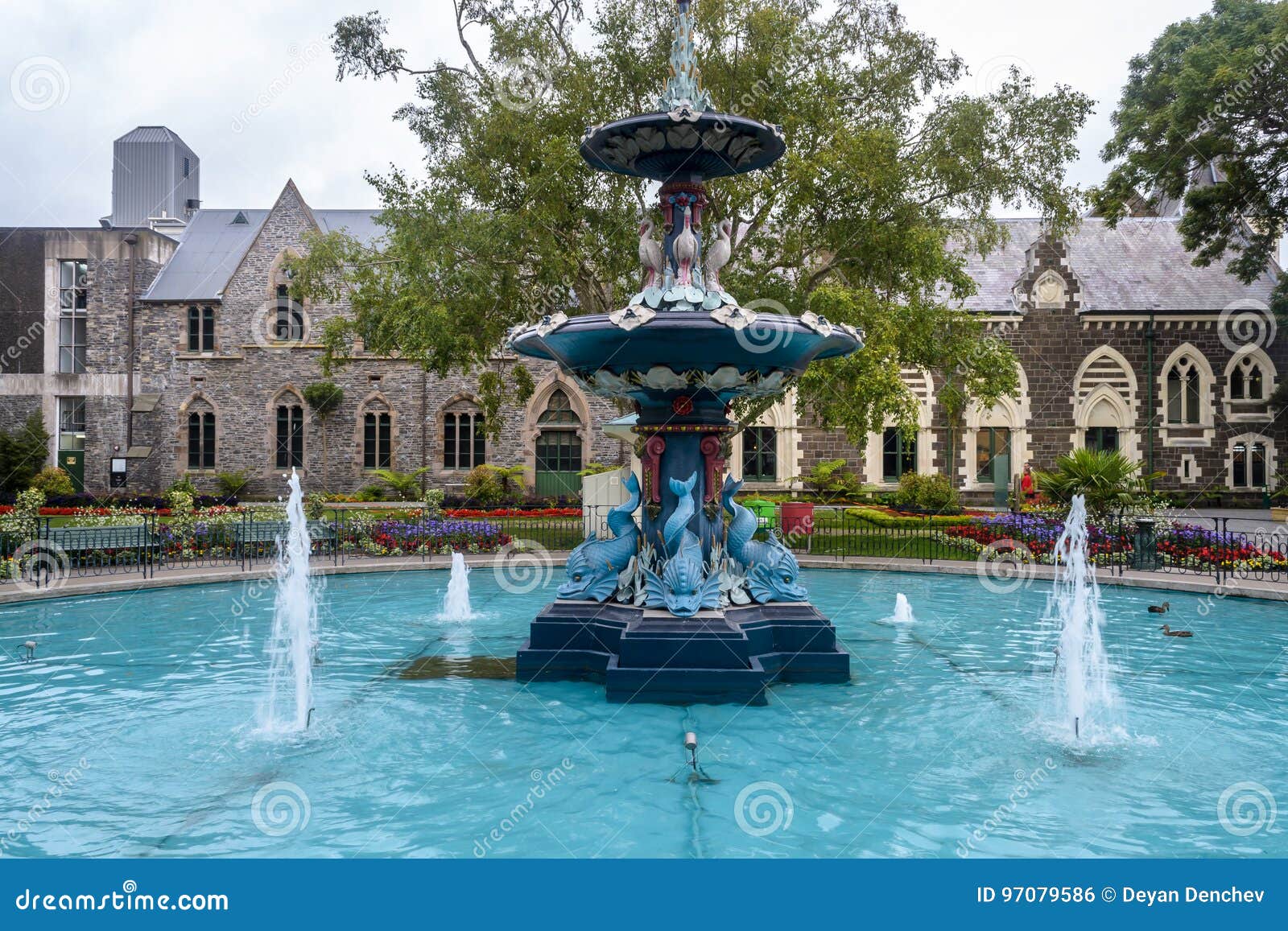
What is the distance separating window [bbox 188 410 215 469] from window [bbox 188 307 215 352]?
3093mm

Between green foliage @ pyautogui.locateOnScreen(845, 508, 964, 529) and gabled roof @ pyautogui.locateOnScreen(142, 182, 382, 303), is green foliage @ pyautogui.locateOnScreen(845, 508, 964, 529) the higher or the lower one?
the lower one

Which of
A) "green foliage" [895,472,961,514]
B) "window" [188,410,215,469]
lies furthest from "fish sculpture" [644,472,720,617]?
"window" [188,410,215,469]

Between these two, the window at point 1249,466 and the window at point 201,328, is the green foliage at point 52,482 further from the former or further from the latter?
the window at point 1249,466

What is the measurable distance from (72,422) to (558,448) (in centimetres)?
2376

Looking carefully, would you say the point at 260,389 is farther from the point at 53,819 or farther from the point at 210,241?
the point at 53,819

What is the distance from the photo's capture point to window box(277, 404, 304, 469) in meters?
38.9

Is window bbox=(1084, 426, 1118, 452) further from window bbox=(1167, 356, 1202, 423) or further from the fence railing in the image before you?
the fence railing

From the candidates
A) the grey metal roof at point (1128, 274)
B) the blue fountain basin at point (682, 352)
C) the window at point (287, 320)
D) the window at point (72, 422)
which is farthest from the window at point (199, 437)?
the blue fountain basin at point (682, 352)

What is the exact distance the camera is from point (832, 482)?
34469mm

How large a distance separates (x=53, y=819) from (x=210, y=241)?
142 feet

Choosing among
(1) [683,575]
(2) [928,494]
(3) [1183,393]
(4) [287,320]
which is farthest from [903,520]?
(4) [287,320]

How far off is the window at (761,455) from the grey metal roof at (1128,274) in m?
9.62

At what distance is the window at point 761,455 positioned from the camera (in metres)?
36.0

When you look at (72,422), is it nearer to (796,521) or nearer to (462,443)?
(462,443)
